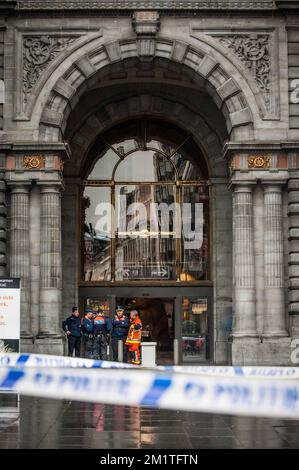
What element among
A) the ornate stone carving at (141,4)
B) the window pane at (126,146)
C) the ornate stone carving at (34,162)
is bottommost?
the ornate stone carving at (34,162)

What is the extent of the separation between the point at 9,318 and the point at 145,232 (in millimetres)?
14202

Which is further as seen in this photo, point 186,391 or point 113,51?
point 113,51

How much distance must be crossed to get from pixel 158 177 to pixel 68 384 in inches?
918

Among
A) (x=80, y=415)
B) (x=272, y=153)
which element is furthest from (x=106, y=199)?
(x=80, y=415)

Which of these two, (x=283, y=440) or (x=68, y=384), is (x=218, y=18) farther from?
(x=68, y=384)

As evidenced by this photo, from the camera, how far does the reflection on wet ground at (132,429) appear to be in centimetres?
1375

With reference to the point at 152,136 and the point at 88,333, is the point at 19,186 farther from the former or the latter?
the point at 152,136

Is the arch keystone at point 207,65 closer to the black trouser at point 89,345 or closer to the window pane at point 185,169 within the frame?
the window pane at point 185,169

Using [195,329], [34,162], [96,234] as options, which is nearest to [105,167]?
[96,234]

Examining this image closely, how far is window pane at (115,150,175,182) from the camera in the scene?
3397cm

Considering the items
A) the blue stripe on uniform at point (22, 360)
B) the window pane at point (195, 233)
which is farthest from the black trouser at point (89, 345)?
the blue stripe on uniform at point (22, 360)

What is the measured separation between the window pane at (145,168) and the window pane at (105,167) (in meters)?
0.27

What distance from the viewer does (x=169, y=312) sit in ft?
110

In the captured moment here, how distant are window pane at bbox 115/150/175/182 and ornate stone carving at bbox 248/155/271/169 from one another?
527 cm
